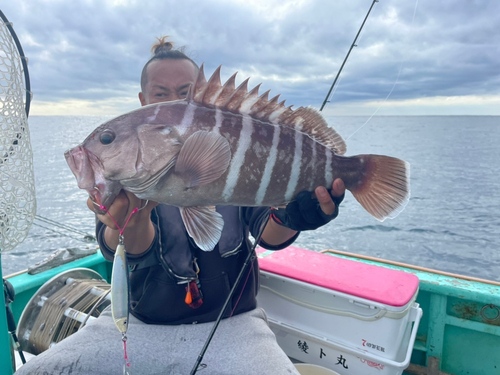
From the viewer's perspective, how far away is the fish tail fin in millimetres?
1793

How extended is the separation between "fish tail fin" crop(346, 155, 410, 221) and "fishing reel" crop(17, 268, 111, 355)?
204 centimetres

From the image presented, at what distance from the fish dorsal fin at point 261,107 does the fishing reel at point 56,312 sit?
1852mm

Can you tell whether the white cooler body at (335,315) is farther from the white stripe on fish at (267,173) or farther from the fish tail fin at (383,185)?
the white stripe on fish at (267,173)

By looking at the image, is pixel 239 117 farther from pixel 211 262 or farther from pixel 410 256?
pixel 410 256

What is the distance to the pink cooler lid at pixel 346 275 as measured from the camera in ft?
7.99

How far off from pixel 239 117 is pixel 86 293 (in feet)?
6.99

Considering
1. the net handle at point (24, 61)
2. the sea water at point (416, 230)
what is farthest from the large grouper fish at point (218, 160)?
the sea water at point (416, 230)

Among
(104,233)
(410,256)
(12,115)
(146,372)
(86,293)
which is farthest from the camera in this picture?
(410,256)

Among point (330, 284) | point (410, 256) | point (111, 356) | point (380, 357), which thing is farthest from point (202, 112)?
point (410, 256)

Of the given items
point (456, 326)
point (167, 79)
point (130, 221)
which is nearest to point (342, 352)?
point (456, 326)

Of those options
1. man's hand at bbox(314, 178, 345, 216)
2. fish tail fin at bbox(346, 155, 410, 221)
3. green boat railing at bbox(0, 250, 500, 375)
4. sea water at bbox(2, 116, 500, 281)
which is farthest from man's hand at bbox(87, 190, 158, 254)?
sea water at bbox(2, 116, 500, 281)

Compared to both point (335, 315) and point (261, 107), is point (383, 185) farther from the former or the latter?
point (335, 315)

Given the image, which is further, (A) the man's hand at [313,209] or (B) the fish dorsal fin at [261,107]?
(A) the man's hand at [313,209]

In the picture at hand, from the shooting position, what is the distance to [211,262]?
2.35 meters
